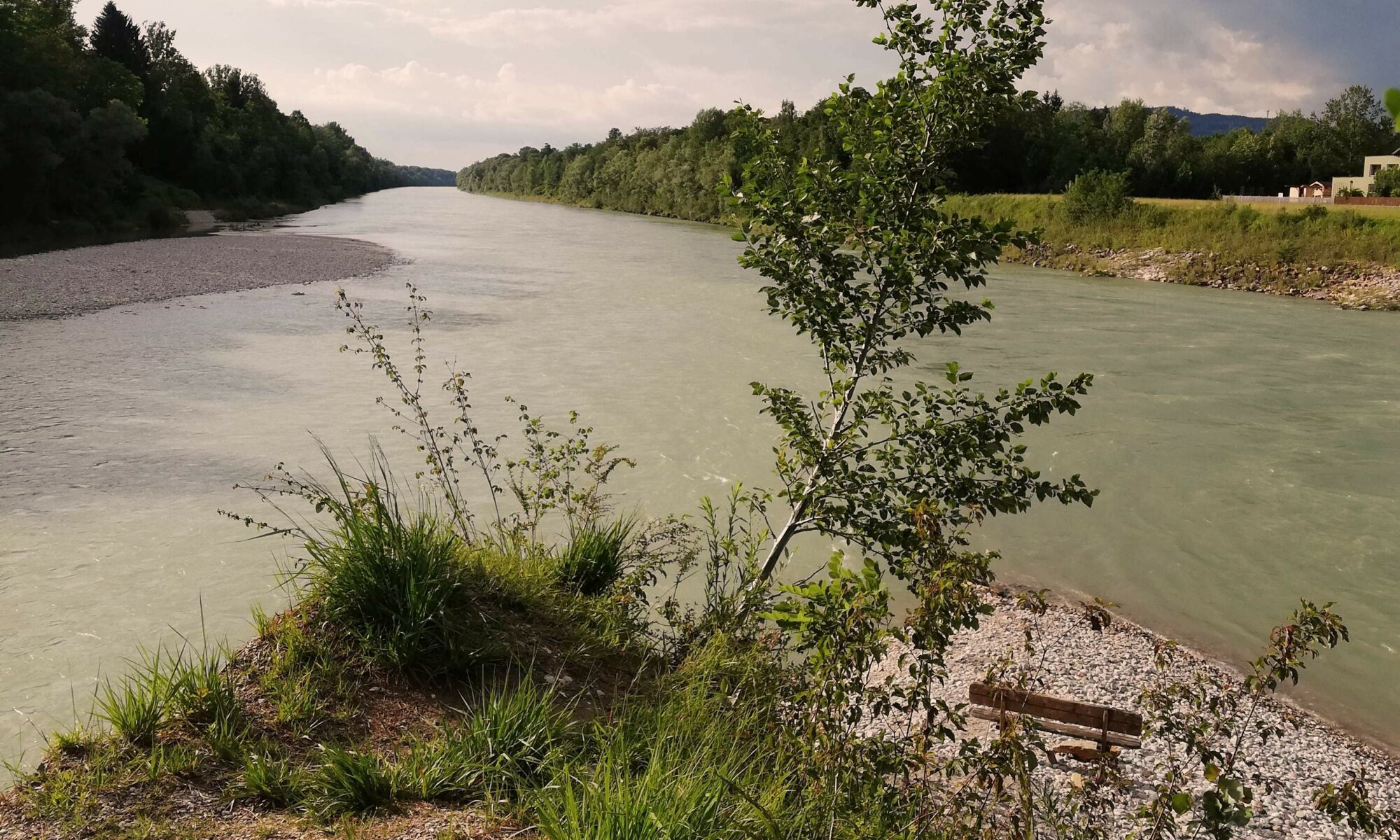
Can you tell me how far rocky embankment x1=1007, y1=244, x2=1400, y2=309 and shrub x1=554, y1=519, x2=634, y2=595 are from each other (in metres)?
35.8

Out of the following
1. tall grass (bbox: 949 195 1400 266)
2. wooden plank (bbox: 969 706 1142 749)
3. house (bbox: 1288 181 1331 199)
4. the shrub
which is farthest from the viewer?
house (bbox: 1288 181 1331 199)

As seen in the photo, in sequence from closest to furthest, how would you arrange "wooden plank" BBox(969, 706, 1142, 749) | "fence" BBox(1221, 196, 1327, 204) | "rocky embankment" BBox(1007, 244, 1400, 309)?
"wooden plank" BBox(969, 706, 1142, 749) → "rocky embankment" BBox(1007, 244, 1400, 309) → "fence" BBox(1221, 196, 1327, 204)

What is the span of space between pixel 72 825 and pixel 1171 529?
477 inches

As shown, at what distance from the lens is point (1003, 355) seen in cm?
2320

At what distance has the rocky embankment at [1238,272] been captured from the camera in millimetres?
34594

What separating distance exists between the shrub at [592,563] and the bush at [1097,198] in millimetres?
48015

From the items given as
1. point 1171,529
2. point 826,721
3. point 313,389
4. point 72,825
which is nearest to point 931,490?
point 826,721

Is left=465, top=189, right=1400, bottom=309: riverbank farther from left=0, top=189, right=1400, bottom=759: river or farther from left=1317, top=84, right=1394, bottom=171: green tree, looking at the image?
left=1317, top=84, right=1394, bottom=171: green tree

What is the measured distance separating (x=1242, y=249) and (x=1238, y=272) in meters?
1.48

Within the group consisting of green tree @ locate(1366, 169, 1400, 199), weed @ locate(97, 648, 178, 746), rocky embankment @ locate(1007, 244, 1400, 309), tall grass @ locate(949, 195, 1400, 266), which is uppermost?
green tree @ locate(1366, 169, 1400, 199)

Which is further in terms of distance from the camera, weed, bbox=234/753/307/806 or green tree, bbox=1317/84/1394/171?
→ green tree, bbox=1317/84/1394/171

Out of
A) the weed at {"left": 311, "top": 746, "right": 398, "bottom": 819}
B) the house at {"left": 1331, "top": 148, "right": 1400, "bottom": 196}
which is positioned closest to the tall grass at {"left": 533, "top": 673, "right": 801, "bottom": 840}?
the weed at {"left": 311, "top": 746, "right": 398, "bottom": 819}

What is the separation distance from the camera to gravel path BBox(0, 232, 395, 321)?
25.9 meters

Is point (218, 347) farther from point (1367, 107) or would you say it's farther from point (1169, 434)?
point (1367, 107)
